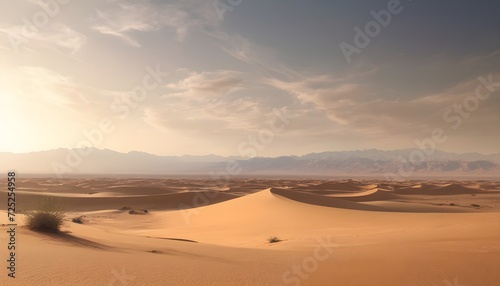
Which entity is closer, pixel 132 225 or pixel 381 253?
pixel 381 253

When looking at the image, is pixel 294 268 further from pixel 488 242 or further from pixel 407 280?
pixel 488 242

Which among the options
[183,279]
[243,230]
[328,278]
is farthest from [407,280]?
[243,230]

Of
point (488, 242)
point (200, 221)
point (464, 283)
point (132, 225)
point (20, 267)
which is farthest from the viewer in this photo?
point (200, 221)

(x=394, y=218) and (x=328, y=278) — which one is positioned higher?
(x=328, y=278)

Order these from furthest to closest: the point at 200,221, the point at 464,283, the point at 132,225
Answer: the point at 200,221 → the point at 132,225 → the point at 464,283

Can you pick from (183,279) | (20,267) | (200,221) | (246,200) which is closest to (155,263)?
(183,279)

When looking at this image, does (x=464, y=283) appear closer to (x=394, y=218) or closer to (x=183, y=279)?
(x=183, y=279)

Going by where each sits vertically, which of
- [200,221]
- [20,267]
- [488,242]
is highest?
[20,267]

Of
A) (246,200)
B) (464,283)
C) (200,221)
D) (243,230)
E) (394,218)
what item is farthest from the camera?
(246,200)

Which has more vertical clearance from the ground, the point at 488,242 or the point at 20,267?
the point at 20,267
